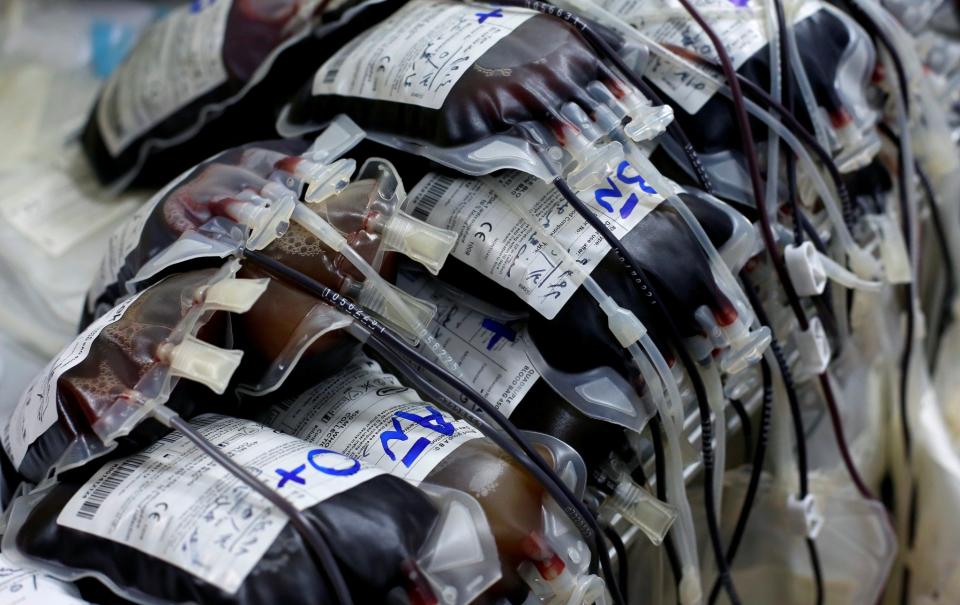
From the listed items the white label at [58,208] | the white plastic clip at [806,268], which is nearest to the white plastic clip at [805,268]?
the white plastic clip at [806,268]

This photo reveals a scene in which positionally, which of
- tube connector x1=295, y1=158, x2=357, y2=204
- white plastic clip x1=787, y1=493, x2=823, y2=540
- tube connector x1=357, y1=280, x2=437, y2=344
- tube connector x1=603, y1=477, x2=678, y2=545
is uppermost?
tube connector x1=295, y1=158, x2=357, y2=204

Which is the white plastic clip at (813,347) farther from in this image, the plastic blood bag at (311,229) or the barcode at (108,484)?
the barcode at (108,484)

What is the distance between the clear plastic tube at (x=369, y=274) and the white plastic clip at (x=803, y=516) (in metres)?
0.37

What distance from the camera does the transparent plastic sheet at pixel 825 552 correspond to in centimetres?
88

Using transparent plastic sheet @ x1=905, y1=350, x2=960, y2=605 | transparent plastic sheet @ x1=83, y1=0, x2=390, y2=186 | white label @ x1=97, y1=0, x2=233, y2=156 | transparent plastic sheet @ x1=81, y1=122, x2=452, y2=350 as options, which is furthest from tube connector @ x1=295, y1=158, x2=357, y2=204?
transparent plastic sheet @ x1=905, y1=350, x2=960, y2=605

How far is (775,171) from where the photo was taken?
764 mm

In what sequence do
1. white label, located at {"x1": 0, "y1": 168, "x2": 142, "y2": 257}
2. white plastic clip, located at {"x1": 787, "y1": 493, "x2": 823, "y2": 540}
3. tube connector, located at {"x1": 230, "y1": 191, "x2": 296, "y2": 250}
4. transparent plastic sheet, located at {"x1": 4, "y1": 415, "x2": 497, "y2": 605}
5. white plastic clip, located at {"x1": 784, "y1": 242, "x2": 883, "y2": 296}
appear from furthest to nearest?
white label, located at {"x1": 0, "y1": 168, "x2": 142, "y2": 257} < white plastic clip, located at {"x1": 787, "y1": 493, "x2": 823, "y2": 540} < white plastic clip, located at {"x1": 784, "y1": 242, "x2": 883, "y2": 296} < tube connector, located at {"x1": 230, "y1": 191, "x2": 296, "y2": 250} < transparent plastic sheet, located at {"x1": 4, "y1": 415, "x2": 497, "y2": 605}

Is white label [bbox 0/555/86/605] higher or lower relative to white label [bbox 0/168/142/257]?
lower

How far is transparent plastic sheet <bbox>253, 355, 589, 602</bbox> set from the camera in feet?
1.83

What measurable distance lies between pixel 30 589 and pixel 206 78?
1.98 ft

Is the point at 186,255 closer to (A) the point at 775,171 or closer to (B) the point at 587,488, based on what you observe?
(B) the point at 587,488

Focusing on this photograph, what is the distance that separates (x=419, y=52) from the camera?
69 cm

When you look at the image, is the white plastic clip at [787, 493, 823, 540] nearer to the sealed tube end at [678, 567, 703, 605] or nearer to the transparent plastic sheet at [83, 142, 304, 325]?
the sealed tube end at [678, 567, 703, 605]

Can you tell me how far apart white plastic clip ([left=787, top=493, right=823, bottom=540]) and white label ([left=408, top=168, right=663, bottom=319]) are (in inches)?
13.2
